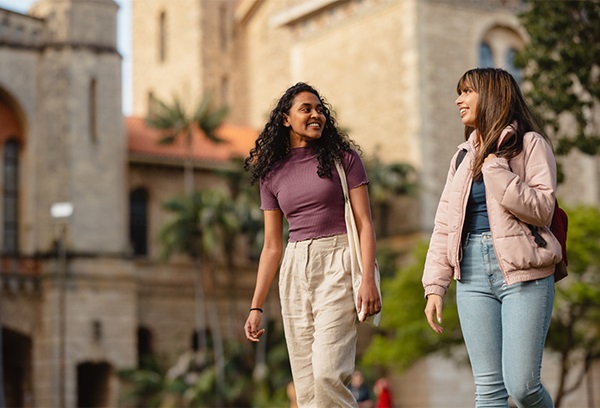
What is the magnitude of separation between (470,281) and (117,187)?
3551cm

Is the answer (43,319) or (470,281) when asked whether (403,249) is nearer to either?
(43,319)

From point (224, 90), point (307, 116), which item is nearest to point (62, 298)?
point (224, 90)

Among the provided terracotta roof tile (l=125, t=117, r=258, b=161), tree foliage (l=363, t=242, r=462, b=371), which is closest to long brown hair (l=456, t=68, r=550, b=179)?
tree foliage (l=363, t=242, r=462, b=371)

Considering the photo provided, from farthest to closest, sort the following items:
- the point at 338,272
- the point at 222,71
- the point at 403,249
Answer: the point at 222,71, the point at 403,249, the point at 338,272

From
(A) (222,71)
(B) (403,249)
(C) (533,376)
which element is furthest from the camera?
(A) (222,71)

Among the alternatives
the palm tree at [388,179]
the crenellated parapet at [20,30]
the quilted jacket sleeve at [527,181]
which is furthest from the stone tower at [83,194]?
the quilted jacket sleeve at [527,181]

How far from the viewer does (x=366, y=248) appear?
23.1 feet

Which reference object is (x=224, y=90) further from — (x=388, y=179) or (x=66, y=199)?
(x=66, y=199)

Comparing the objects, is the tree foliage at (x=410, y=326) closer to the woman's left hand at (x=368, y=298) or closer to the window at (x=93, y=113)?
the window at (x=93, y=113)

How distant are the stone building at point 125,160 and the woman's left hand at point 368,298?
29.1 metres

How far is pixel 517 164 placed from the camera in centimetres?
A: 639

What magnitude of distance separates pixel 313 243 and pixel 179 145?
3909 cm

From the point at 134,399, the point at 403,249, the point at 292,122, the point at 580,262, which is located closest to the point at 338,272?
the point at 292,122

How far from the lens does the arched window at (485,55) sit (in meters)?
47.2
